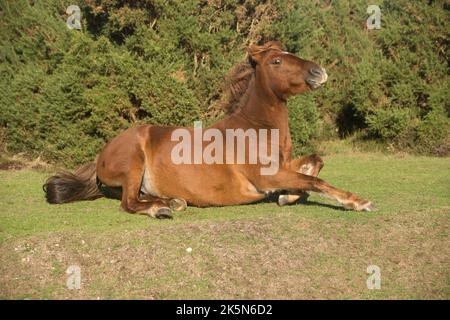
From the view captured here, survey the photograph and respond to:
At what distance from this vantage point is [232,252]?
5773 mm

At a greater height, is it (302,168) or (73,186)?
(302,168)

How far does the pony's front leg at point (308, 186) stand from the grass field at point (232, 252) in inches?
5.7

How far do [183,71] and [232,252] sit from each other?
6266 millimetres

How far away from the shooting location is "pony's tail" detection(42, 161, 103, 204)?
26.3 ft

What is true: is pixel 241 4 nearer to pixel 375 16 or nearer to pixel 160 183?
pixel 375 16

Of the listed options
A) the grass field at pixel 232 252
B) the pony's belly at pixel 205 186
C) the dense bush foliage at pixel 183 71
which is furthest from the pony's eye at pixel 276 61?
the dense bush foliage at pixel 183 71

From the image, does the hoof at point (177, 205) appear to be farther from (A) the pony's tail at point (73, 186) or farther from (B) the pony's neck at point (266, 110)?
(A) the pony's tail at point (73, 186)

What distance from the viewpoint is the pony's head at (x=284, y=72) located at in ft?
22.7

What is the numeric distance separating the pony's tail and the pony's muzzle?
3.03 m

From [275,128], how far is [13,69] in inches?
317

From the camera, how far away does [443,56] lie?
1344 cm

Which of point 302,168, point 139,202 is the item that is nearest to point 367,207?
point 302,168

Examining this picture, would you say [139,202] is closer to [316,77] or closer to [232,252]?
[232,252]

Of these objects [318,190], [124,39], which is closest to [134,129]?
[318,190]
